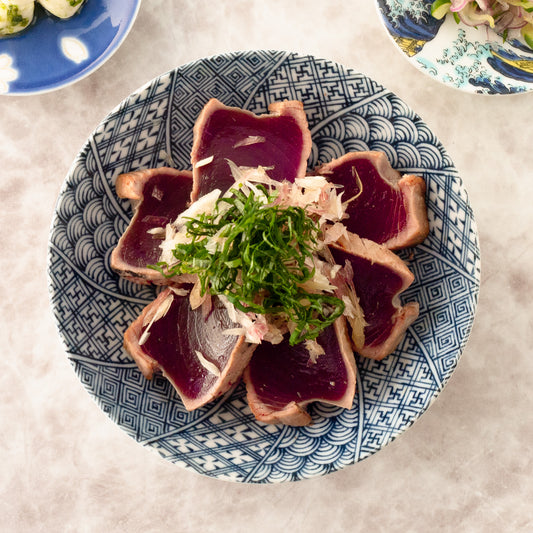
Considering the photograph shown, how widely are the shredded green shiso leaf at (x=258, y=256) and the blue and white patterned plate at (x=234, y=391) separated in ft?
1.41

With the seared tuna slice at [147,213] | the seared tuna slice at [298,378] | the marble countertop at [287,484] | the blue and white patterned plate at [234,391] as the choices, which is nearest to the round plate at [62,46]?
the marble countertop at [287,484]

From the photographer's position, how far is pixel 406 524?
9.28 feet

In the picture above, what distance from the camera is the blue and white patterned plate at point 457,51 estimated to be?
8.63 feet

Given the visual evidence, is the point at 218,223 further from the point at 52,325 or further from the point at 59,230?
the point at 52,325

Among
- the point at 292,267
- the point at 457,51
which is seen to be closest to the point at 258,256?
the point at 292,267

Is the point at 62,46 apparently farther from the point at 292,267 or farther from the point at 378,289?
the point at 378,289

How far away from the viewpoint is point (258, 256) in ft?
6.73

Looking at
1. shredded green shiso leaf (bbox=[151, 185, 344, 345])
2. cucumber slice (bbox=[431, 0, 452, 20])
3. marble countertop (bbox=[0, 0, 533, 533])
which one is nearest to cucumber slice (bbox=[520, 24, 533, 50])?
marble countertop (bbox=[0, 0, 533, 533])

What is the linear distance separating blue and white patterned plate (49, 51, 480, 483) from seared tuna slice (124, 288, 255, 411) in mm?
120

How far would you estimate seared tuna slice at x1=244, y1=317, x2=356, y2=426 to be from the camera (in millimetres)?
2311

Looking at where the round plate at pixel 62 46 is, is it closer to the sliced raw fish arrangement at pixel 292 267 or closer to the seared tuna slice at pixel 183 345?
the sliced raw fish arrangement at pixel 292 267

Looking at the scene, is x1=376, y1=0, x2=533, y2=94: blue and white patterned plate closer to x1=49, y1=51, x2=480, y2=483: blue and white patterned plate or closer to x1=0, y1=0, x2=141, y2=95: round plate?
x1=49, y1=51, x2=480, y2=483: blue and white patterned plate

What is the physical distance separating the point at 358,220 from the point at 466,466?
1.32 meters

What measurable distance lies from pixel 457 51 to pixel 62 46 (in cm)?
177
